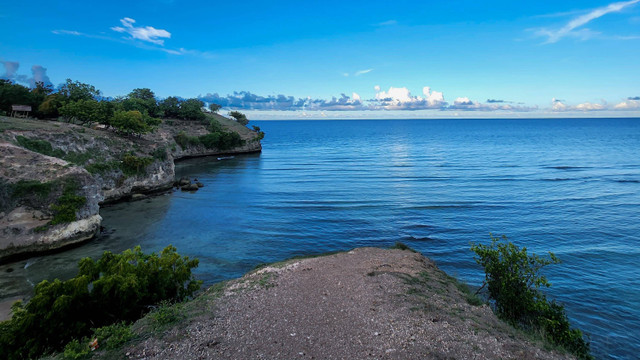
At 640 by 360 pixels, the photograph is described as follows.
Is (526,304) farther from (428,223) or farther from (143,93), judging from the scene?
(143,93)

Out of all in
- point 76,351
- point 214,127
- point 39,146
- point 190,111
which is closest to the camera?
point 76,351

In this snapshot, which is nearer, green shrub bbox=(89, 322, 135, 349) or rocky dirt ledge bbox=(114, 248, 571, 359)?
green shrub bbox=(89, 322, 135, 349)

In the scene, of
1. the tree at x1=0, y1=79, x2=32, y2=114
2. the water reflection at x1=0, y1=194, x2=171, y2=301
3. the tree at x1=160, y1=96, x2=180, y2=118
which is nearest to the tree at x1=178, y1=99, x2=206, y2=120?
the tree at x1=160, y1=96, x2=180, y2=118

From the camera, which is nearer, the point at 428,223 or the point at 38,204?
the point at 38,204

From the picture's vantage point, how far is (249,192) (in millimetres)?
59125

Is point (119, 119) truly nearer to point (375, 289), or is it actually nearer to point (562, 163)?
point (375, 289)

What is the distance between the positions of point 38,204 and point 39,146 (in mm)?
19203

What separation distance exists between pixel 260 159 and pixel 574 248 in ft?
282

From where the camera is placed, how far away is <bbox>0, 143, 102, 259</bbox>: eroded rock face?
29812 millimetres

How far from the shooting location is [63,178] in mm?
34594

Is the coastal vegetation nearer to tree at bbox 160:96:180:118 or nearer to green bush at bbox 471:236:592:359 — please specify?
tree at bbox 160:96:180:118

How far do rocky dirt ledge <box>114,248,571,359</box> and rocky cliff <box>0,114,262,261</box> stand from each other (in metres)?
21.9

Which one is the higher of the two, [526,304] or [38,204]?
[38,204]

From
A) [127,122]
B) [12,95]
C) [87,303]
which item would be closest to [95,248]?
[87,303]
